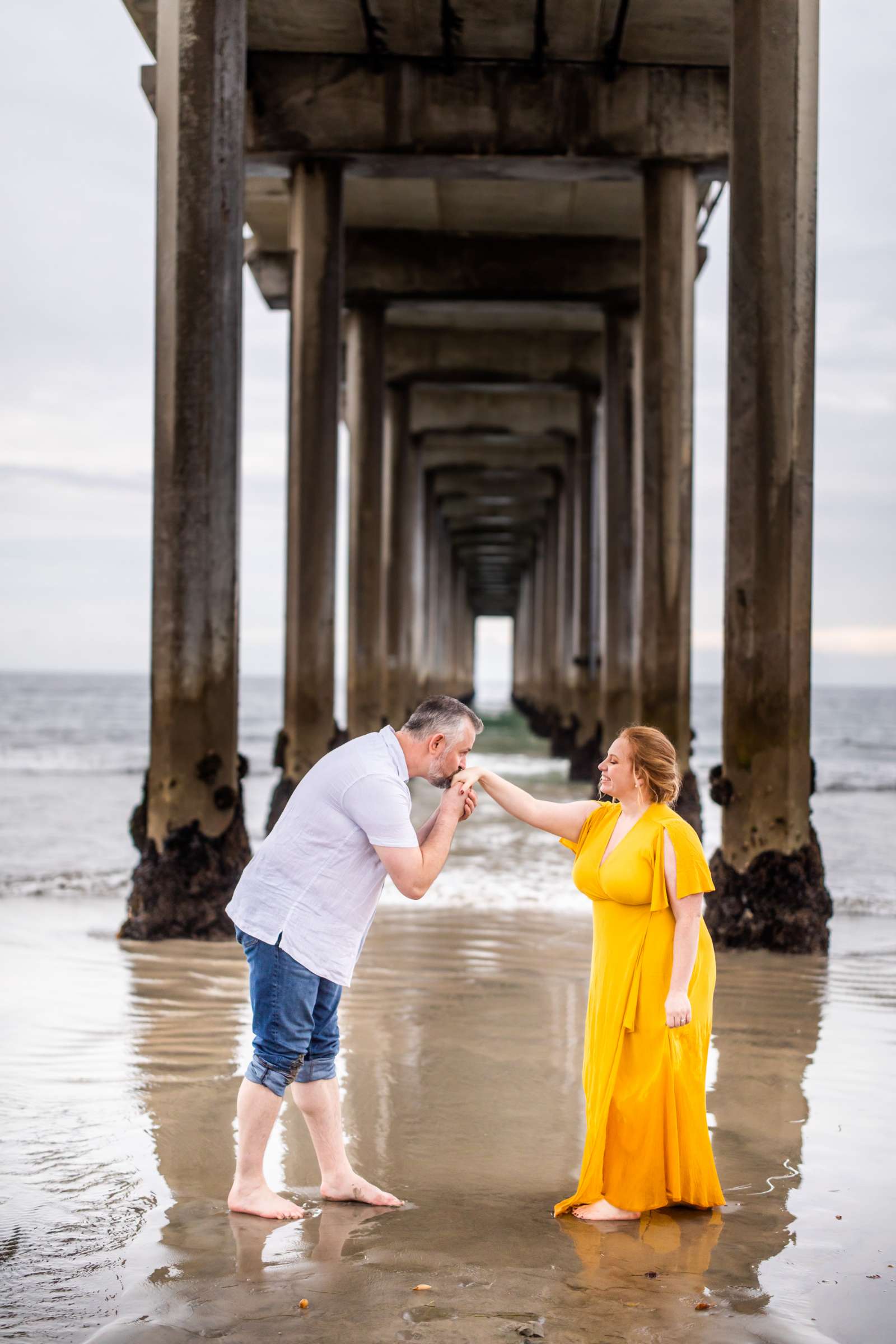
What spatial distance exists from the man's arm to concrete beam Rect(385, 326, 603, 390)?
63.7ft

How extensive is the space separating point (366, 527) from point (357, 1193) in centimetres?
1559

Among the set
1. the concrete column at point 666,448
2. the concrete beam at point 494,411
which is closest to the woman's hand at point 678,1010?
the concrete column at point 666,448

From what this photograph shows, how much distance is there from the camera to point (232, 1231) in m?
3.52

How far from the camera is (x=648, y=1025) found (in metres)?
3.73

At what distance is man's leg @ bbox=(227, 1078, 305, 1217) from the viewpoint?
11.8 ft

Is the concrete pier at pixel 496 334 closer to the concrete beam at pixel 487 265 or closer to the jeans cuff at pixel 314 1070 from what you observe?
the concrete beam at pixel 487 265

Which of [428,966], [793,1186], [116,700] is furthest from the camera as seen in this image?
[116,700]

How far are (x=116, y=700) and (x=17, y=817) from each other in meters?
57.4

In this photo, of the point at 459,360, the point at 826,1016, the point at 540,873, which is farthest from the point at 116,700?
the point at 826,1016

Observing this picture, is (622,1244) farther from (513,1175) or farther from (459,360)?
(459,360)

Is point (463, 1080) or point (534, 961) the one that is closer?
point (463, 1080)

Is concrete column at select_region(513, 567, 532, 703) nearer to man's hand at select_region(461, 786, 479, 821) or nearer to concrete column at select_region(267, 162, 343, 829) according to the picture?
concrete column at select_region(267, 162, 343, 829)

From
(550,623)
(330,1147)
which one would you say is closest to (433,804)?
(330,1147)

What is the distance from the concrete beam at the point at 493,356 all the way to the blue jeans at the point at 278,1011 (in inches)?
772
